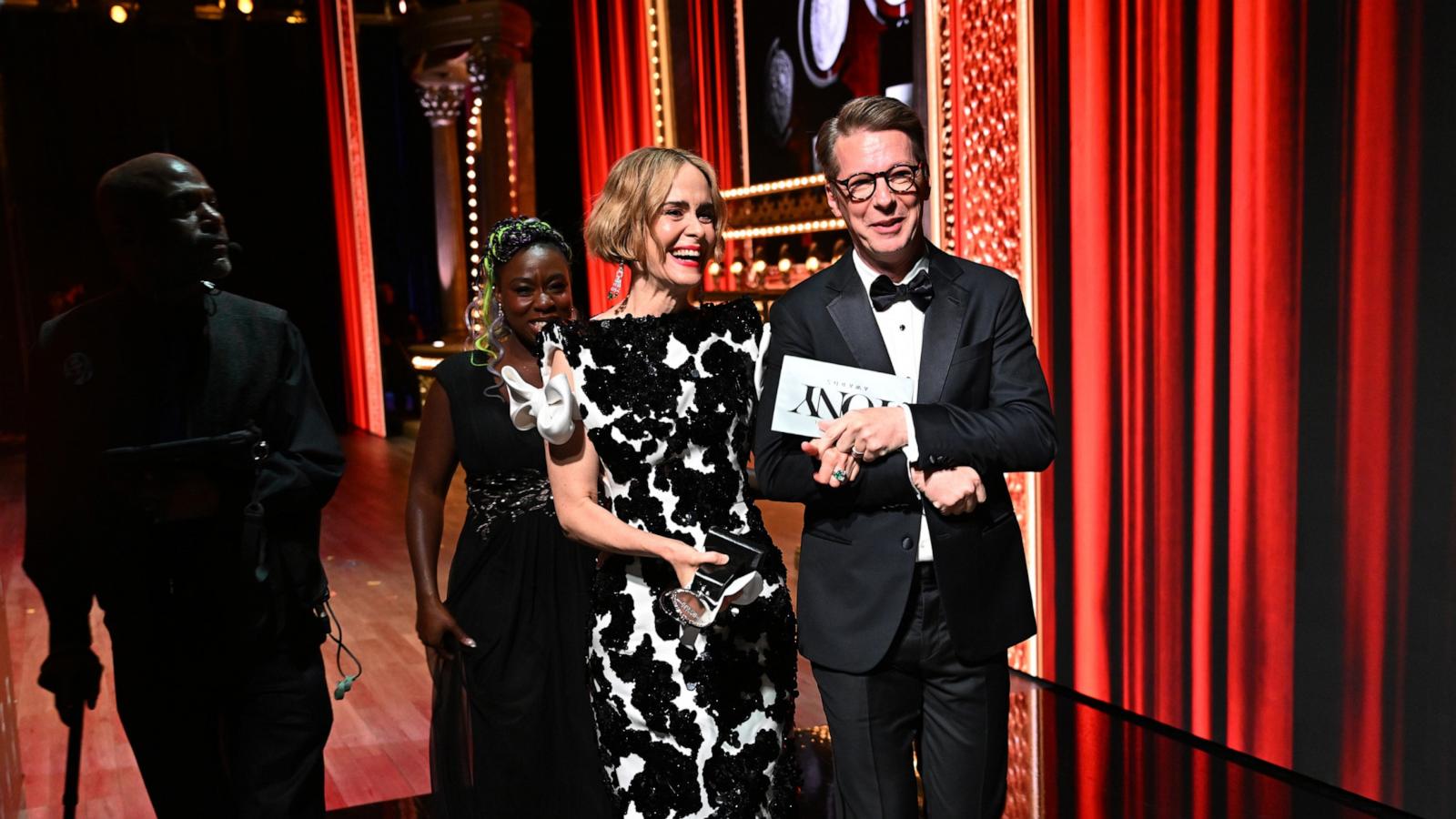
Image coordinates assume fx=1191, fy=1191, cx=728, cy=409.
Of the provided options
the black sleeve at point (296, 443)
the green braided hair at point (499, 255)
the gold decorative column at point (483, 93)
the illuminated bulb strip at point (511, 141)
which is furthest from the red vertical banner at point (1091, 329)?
the illuminated bulb strip at point (511, 141)

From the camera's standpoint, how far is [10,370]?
2334 millimetres

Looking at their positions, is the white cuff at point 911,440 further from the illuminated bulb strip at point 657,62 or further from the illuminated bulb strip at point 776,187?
the illuminated bulb strip at point 657,62

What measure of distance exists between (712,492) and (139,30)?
→ 2249 millimetres

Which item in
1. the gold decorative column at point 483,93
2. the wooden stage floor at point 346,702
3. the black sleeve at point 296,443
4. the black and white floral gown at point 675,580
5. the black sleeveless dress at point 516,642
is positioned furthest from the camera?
the gold decorative column at point 483,93

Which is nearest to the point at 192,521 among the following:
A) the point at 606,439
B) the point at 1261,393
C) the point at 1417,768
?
the point at 606,439

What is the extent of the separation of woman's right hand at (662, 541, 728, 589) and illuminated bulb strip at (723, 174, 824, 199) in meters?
4.55

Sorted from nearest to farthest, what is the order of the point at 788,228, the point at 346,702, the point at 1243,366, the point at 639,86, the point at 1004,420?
1. the point at 1004,420
2. the point at 1243,366
3. the point at 346,702
4. the point at 788,228
5. the point at 639,86

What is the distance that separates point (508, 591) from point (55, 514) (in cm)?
90

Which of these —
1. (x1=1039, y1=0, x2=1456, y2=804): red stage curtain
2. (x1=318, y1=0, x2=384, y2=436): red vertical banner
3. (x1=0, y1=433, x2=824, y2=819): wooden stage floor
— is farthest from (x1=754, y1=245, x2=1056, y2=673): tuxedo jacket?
(x1=318, y1=0, x2=384, y2=436): red vertical banner

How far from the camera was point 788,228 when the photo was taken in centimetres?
673

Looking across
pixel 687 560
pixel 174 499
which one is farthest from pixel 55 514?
pixel 687 560

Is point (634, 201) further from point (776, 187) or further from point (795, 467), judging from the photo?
point (776, 187)

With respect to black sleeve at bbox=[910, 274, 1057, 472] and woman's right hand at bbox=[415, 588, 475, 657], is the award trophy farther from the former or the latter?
woman's right hand at bbox=[415, 588, 475, 657]

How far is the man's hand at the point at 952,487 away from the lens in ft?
5.98
